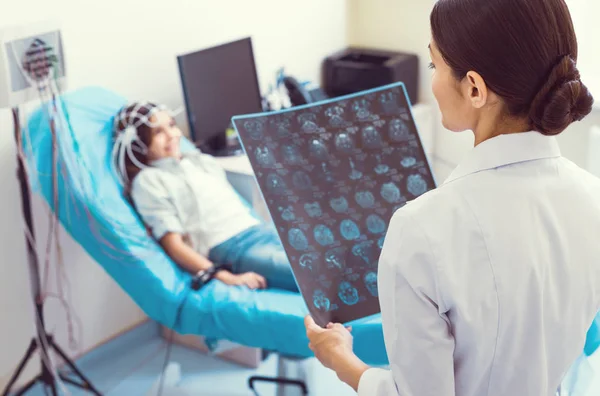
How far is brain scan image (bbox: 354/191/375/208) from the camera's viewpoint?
5.35 ft

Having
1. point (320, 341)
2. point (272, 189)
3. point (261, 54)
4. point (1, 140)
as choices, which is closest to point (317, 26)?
point (261, 54)

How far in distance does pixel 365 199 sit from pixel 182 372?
1.33 m

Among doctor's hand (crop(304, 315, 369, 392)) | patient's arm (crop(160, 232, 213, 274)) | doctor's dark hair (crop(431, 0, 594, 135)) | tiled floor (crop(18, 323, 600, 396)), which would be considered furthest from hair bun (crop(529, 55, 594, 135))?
tiled floor (crop(18, 323, 600, 396))

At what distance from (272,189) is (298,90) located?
157 centimetres

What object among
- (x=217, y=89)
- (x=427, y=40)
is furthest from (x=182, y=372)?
(x=427, y=40)

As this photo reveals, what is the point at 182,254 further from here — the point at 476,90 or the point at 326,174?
the point at 476,90

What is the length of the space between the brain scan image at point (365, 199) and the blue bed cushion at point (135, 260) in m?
0.48

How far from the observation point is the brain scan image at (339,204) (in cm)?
161

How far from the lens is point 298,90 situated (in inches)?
121

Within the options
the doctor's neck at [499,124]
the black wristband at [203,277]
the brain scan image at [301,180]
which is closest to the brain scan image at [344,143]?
the brain scan image at [301,180]

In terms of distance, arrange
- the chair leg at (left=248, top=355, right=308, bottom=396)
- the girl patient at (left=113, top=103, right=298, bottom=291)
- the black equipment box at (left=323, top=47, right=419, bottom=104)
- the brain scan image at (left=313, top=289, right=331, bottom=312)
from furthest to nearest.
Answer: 1. the black equipment box at (left=323, top=47, right=419, bottom=104)
2. the chair leg at (left=248, top=355, right=308, bottom=396)
3. the girl patient at (left=113, top=103, right=298, bottom=291)
4. the brain scan image at (left=313, top=289, right=331, bottom=312)

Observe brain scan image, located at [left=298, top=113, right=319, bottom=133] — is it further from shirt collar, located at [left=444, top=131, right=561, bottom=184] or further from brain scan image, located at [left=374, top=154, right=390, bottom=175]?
shirt collar, located at [left=444, top=131, right=561, bottom=184]

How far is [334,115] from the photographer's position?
1655mm

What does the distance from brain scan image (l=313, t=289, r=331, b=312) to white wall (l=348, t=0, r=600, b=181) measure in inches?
74.5
